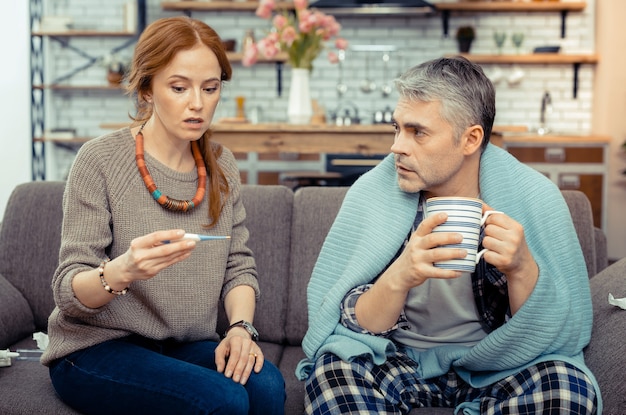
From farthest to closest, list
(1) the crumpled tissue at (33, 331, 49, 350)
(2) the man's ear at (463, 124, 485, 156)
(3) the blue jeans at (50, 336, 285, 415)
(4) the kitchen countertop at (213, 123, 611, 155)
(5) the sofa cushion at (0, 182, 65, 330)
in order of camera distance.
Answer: (4) the kitchen countertop at (213, 123, 611, 155) < (5) the sofa cushion at (0, 182, 65, 330) < (1) the crumpled tissue at (33, 331, 49, 350) < (2) the man's ear at (463, 124, 485, 156) < (3) the blue jeans at (50, 336, 285, 415)

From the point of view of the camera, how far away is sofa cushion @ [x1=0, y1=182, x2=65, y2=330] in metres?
2.28

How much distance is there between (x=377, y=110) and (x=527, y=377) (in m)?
4.86

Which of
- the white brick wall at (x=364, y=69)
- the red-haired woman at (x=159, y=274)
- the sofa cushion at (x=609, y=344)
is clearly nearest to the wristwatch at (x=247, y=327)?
the red-haired woman at (x=159, y=274)

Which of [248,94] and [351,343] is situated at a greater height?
[248,94]

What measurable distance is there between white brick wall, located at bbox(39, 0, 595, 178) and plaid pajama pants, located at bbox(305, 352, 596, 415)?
4.61 metres

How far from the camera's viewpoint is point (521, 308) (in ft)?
5.30

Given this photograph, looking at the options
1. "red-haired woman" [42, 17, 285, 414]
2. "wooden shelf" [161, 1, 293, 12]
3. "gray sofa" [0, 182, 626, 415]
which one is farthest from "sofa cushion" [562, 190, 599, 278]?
"wooden shelf" [161, 1, 293, 12]

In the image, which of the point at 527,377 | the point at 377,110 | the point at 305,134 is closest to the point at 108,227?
the point at 527,377

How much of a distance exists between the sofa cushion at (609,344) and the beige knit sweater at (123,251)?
33.9 inches

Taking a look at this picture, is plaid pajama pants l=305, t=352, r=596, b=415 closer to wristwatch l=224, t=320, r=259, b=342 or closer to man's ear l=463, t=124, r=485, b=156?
wristwatch l=224, t=320, r=259, b=342

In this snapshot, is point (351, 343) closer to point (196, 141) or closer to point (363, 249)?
point (363, 249)

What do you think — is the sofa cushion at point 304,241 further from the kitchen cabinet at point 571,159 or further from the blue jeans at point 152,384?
the kitchen cabinet at point 571,159

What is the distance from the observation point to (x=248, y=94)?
254 inches

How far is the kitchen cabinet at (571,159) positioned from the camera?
555 centimetres
